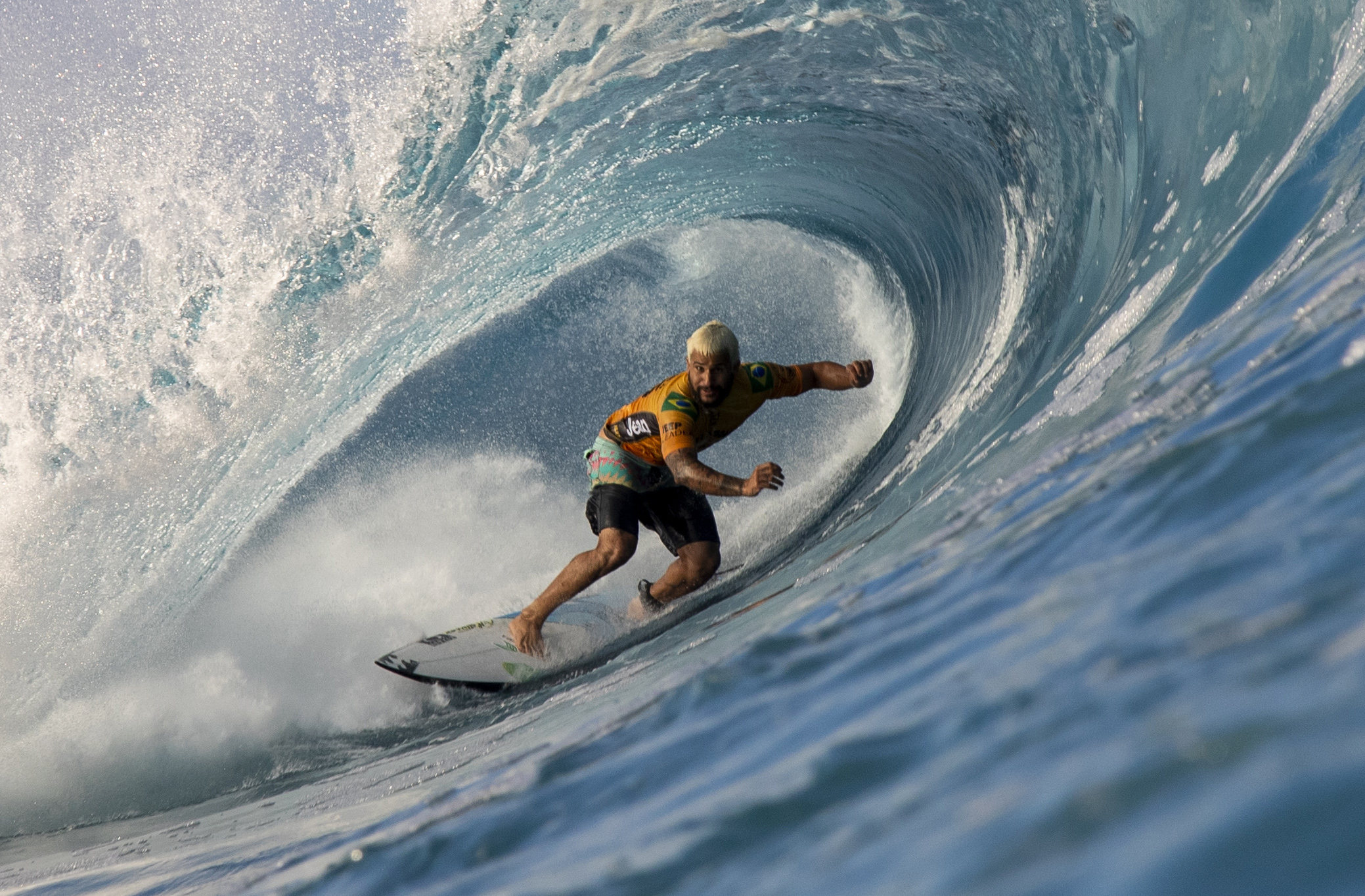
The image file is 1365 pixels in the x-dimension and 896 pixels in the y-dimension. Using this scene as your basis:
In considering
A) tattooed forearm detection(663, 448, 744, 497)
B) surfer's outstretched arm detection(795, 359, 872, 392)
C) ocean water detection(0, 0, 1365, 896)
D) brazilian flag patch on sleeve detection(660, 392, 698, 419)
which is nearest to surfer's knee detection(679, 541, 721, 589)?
ocean water detection(0, 0, 1365, 896)

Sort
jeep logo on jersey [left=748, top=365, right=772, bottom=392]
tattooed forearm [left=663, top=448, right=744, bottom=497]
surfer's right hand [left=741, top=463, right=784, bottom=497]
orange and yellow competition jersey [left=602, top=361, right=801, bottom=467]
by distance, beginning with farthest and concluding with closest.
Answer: jeep logo on jersey [left=748, top=365, right=772, bottom=392]
orange and yellow competition jersey [left=602, top=361, right=801, bottom=467]
tattooed forearm [left=663, top=448, right=744, bottom=497]
surfer's right hand [left=741, top=463, right=784, bottom=497]

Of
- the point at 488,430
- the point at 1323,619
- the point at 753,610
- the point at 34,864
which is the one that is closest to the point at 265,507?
the point at 488,430

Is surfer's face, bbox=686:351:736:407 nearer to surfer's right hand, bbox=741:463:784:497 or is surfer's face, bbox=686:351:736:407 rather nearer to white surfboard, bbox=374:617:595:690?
surfer's right hand, bbox=741:463:784:497

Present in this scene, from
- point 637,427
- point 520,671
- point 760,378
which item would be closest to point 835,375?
point 760,378

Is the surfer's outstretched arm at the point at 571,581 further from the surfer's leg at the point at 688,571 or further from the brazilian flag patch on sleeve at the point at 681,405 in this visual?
the brazilian flag patch on sleeve at the point at 681,405

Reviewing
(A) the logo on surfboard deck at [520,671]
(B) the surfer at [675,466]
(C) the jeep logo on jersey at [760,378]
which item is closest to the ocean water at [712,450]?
(A) the logo on surfboard deck at [520,671]

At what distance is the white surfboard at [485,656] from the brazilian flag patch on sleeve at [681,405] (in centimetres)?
142

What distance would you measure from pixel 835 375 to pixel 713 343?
0.91 metres

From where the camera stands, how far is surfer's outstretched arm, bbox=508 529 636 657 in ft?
16.1

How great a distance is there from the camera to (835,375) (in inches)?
201

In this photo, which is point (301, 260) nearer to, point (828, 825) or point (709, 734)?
point (709, 734)

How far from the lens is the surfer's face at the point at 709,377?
4.50m

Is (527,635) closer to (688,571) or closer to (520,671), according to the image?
(520,671)

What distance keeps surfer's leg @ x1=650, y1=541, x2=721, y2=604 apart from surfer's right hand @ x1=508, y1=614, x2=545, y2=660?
2.16 ft
